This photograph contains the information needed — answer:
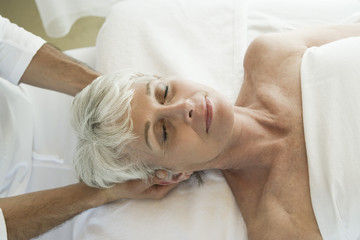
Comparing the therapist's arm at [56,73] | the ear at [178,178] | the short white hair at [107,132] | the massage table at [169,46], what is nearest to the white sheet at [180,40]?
the massage table at [169,46]

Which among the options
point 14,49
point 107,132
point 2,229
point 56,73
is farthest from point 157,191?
point 14,49

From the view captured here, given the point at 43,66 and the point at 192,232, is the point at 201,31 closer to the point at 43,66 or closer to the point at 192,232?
the point at 43,66

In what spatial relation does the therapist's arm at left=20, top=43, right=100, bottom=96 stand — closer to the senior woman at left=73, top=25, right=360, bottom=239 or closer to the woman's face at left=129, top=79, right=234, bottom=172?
the senior woman at left=73, top=25, right=360, bottom=239

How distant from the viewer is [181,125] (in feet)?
3.89

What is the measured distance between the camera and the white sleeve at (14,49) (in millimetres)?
1454

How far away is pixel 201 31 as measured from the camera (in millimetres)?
1677

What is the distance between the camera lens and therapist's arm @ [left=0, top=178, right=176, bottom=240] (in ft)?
4.09

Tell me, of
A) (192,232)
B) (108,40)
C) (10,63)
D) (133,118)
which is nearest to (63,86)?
(10,63)

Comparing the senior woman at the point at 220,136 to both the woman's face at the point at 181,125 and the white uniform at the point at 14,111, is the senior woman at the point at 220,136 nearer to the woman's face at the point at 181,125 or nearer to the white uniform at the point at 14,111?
the woman's face at the point at 181,125

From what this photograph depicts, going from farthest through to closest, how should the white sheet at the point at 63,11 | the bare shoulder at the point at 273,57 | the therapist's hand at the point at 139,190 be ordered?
the white sheet at the point at 63,11 → the bare shoulder at the point at 273,57 → the therapist's hand at the point at 139,190

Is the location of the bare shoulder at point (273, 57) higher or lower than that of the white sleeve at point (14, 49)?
lower

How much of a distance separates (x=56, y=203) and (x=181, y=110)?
0.57 m

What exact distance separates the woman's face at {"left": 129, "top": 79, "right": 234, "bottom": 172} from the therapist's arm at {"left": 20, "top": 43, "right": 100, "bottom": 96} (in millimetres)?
369

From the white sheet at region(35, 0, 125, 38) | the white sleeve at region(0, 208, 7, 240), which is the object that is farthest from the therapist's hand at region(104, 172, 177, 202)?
the white sheet at region(35, 0, 125, 38)
